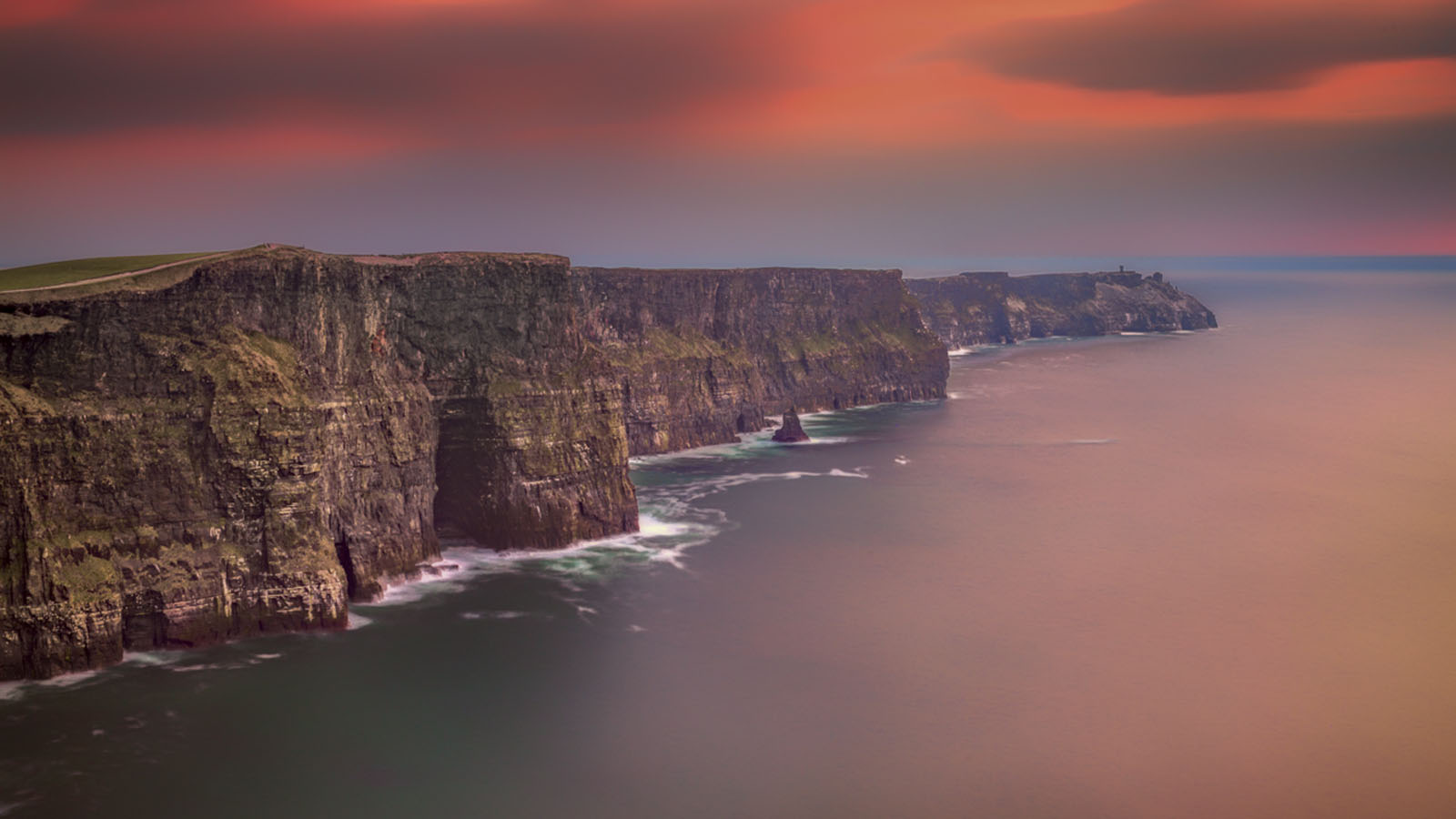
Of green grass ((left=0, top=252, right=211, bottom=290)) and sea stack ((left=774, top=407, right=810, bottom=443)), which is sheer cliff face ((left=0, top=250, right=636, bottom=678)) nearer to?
green grass ((left=0, top=252, right=211, bottom=290))

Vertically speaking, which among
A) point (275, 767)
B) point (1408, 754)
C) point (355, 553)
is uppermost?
point (355, 553)

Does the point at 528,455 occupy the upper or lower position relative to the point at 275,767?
upper

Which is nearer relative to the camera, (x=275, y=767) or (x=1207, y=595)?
(x=275, y=767)

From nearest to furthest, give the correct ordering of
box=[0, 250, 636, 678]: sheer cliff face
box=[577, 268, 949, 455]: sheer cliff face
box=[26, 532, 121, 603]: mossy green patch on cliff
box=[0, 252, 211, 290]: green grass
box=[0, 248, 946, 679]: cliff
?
box=[26, 532, 121, 603]: mossy green patch on cliff
box=[0, 250, 636, 678]: sheer cliff face
box=[0, 248, 946, 679]: cliff
box=[0, 252, 211, 290]: green grass
box=[577, 268, 949, 455]: sheer cliff face

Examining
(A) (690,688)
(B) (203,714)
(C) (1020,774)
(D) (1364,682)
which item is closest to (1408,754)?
(D) (1364,682)

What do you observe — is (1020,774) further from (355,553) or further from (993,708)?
(355,553)

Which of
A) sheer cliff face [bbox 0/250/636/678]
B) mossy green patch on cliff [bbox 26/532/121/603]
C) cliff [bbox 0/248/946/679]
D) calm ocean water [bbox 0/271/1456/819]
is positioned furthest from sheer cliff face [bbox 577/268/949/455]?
mossy green patch on cliff [bbox 26/532/121/603]

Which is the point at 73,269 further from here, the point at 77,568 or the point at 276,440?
the point at 77,568

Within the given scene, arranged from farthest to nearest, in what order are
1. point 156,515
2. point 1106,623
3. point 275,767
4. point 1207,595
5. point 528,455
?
point 528,455 → point 1207,595 → point 1106,623 → point 156,515 → point 275,767
